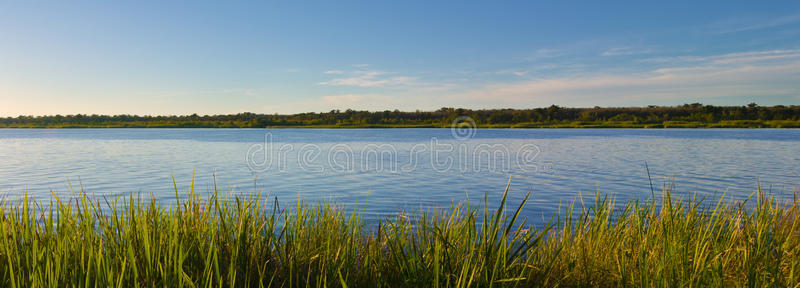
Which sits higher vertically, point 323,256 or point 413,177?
point 323,256

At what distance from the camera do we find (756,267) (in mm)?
4586

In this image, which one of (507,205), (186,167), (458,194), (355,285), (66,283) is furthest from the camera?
(186,167)

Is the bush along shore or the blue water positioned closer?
the bush along shore

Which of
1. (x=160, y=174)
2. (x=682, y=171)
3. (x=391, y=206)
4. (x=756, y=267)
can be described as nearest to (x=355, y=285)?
(x=756, y=267)

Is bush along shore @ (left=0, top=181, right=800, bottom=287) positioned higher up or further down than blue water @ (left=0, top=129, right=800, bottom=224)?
higher up

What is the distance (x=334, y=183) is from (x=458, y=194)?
4.69 m

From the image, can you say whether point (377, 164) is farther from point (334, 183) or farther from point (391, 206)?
point (391, 206)

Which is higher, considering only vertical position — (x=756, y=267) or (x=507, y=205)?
(x=756, y=267)

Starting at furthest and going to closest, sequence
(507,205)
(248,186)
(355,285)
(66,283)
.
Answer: (248,186), (507,205), (355,285), (66,283)

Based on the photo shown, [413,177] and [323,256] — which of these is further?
[413,177]

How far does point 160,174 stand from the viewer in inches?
802

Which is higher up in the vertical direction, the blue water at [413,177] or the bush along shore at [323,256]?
the bush along shore at [323,256]

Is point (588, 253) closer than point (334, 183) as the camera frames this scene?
Yes

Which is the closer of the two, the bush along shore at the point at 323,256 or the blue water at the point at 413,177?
the bush along shore at the point at 323,256
